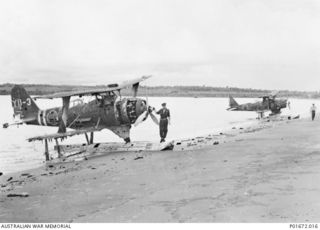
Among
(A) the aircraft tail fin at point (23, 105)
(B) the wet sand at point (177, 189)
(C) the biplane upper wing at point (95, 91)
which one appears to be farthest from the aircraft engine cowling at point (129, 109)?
(A) the aircraft tail fin at point (23, 105)

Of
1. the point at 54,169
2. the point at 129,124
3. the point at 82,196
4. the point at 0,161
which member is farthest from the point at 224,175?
the point at 0,161

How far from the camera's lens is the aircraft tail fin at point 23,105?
16.6m

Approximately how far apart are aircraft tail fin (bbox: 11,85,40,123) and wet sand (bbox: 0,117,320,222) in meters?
5.76

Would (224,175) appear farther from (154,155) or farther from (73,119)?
(73,119)

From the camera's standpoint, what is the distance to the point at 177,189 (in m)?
7.05

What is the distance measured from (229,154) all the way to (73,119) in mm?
6539

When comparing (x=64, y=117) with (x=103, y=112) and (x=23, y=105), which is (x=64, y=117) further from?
(x=23, y=105)

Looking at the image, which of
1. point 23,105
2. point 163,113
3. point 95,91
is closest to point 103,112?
point 95,91

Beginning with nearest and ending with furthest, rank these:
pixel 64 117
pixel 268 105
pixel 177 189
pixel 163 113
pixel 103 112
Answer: pixel 177 189, pixel 64 117, pixel 103 112, pixel 163 113, pixel 268 105

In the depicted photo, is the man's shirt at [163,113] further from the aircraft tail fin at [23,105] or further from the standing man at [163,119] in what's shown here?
the aircraft tail fin at [23,105]

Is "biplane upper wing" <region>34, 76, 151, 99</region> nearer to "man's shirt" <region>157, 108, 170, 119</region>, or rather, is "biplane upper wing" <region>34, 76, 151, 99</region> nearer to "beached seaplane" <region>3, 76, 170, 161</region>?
"beached seaplane" <region>3, 76, 170, 161</region>

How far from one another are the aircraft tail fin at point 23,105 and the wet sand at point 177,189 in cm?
576

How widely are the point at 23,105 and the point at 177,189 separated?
11559 millimetres

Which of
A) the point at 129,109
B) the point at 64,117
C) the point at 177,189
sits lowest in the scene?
the point at 177,189
